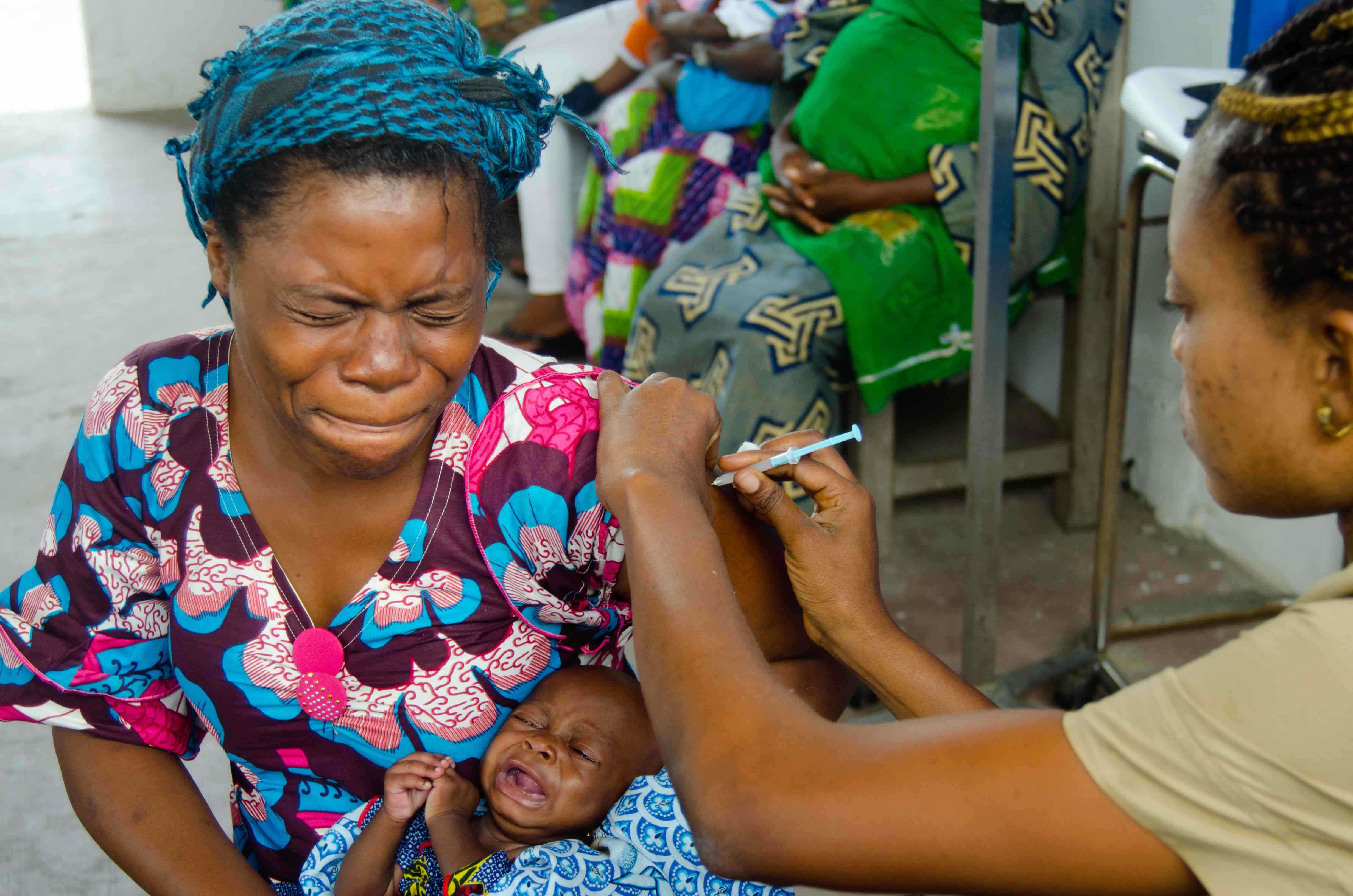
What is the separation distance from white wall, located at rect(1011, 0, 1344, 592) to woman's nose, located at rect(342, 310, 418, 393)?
2272 mm

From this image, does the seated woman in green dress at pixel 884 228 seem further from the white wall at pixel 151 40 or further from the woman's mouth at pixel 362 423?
the white wall at pixel 151 40

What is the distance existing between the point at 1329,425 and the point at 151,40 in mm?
10193

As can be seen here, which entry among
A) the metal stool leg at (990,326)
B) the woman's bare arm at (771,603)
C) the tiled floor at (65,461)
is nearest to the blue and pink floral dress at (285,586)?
the woman's bare arm at (771,603)

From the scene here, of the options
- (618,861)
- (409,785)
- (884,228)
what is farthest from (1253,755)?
(884,228)

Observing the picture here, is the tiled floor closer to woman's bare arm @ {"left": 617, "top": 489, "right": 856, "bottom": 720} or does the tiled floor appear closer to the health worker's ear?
woman's bare arm @ {"left": 617, "top": 489, "right": 856, "bottom": 720}

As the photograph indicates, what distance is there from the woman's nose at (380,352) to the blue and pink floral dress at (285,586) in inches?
6.9

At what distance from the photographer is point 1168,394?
3379 millimetres

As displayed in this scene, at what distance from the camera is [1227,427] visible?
917 mm

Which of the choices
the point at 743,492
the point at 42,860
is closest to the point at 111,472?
the point at 743,492

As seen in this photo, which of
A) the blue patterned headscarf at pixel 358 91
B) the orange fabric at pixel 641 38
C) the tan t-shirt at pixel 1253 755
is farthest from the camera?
the orange fabric at pixel 641 38

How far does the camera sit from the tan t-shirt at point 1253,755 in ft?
2.50

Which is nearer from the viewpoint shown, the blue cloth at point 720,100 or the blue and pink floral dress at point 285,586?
the blue and pink floral dress at point 285,586

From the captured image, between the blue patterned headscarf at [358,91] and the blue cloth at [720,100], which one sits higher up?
the blue patterned headscarf at [358,91]

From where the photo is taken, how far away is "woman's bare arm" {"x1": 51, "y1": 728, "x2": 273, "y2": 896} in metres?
1.40
